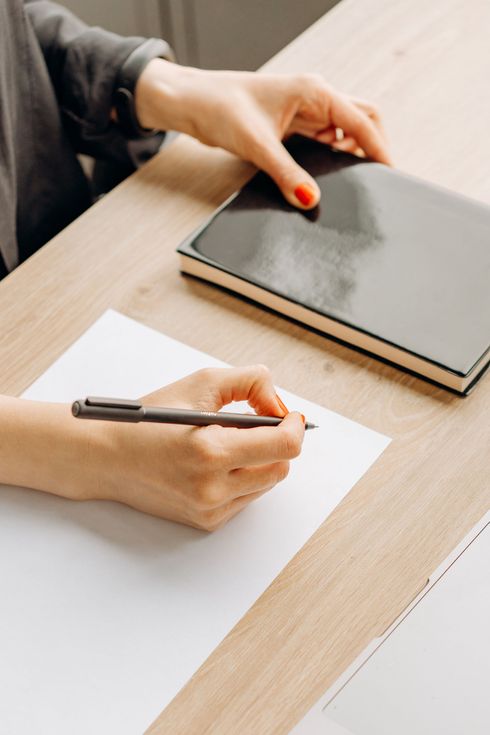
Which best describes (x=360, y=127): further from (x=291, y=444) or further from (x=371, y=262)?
(x=291, y=444)

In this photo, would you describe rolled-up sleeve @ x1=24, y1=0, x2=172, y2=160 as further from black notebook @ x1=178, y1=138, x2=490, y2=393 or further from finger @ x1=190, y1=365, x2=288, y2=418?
finger @ x1=190, y1=365, x2=288, y2=418

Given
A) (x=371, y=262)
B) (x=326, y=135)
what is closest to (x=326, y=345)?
(x=371, y=262)

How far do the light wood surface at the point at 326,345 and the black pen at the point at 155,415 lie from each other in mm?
93

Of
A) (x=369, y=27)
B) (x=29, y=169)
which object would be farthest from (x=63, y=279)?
(x=369, y=27)

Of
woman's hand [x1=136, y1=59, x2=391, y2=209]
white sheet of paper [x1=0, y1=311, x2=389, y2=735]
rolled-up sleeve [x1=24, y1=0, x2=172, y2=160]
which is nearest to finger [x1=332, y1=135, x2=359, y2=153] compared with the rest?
woman's hand [x1=136, y1=59, x2=391, y2=209]

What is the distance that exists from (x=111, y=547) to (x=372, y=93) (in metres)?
0.64

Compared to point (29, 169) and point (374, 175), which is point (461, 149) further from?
point (29, 169)

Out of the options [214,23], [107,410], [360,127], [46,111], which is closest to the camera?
[107,410]

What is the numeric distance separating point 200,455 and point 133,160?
1.70 feet

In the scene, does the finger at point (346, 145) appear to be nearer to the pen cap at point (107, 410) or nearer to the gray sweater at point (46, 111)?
the gray sweater at point (46, 111)

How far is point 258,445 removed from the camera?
623mm

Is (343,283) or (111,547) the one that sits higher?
(343,283)

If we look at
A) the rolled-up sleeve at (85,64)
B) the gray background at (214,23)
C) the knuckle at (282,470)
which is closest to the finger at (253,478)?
the knuckle at (282,470)

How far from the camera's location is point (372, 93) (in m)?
0.99
